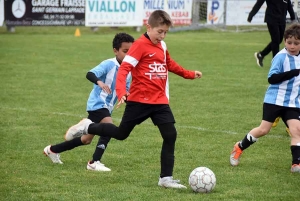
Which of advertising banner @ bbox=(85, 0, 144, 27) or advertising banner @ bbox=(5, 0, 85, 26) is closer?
advertising banner @ bbox=(5, 0, 85, 26)

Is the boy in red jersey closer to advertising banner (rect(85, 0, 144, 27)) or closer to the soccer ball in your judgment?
the soccer ball

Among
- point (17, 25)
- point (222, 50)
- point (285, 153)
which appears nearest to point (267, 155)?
point (285, 153)

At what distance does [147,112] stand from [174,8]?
2352 cm

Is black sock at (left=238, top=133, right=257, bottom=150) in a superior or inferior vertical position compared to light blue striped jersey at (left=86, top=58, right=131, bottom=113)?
inferior

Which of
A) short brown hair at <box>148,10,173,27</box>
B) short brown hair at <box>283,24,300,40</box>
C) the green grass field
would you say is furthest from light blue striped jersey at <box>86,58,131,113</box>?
short brown hair at <box>283,24,300,40</box>

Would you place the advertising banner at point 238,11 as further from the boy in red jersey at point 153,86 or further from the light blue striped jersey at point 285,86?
the boy in red jersey at point 153,86

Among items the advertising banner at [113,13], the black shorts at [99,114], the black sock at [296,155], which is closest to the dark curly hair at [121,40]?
the black shorts at [99,114]

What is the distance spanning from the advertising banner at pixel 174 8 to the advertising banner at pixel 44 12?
2915 millimetres

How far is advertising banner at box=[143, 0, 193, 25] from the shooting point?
28.3 metres

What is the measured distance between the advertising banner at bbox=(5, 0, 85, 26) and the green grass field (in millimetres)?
6181

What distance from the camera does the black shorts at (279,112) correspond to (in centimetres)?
708

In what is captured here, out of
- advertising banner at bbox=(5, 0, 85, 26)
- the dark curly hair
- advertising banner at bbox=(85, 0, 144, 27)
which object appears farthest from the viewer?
advertising banner at bbox=(85, 0, 144, 27)

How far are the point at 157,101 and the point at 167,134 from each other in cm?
32

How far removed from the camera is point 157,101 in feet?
20.6
